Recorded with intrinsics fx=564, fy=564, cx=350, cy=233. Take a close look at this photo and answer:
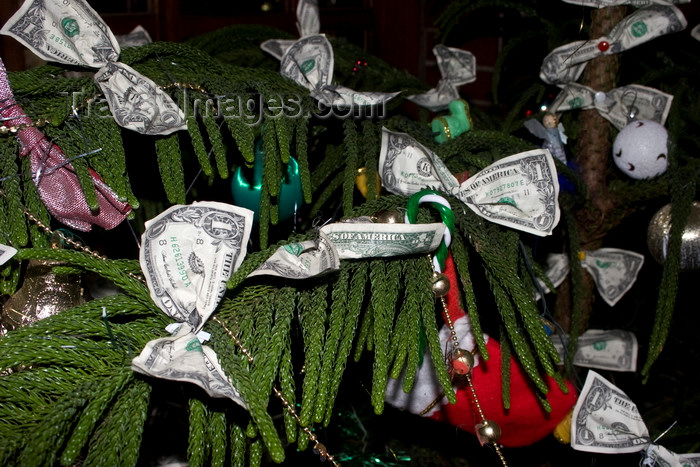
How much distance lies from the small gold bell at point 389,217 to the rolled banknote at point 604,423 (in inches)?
15.3

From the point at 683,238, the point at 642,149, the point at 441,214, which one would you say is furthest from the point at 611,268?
the point at 441,214

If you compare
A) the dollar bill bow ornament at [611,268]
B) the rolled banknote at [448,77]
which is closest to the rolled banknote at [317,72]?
the rolled banknote at [448,77]

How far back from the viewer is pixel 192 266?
1.86 ft

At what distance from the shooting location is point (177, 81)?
709 mm

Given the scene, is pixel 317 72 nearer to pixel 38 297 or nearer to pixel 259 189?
pixel 259 189

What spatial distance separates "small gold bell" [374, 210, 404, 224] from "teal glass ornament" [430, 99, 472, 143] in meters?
0.30

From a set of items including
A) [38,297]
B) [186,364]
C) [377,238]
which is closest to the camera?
[186,364]

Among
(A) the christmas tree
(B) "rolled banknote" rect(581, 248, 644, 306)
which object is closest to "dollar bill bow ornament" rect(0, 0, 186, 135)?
(A) the christmas tree

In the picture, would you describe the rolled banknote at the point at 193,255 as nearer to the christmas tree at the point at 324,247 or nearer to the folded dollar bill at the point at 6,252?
the christmas tree at the point at 324,247

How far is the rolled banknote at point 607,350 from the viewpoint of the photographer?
1.09 m

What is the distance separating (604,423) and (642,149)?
0.44m

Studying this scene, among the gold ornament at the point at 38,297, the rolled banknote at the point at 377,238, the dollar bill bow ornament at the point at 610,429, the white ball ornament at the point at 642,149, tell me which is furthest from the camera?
the white ball ornament at the point at 642,149

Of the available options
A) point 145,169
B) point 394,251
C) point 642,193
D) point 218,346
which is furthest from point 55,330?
point 642,193

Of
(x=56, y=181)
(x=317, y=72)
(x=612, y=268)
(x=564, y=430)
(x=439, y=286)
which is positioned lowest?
(x=564, y=430)
